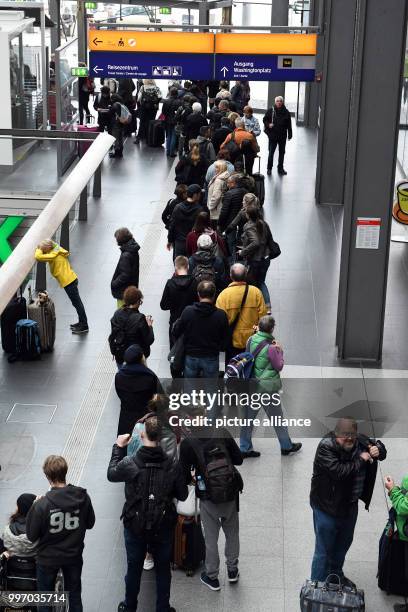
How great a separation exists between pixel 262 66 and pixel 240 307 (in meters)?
9.57

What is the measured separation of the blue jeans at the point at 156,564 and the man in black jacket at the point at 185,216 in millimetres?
7003

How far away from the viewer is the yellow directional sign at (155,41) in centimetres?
2016

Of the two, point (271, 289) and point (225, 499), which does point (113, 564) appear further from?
point (271, 289)

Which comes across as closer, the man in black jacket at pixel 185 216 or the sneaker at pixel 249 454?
the sneaker at pixel 249 454

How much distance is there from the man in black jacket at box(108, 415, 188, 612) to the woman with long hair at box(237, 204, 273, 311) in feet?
18.6

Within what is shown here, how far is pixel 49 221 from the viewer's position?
15.5 meters

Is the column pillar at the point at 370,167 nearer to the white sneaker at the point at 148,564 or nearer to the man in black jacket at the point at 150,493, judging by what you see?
the white sneaker at the point at 148,564

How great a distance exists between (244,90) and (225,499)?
785 inches

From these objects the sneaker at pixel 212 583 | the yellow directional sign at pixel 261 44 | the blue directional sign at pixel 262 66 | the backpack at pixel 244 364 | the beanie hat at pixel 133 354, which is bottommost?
the sneaker at pixel 212 583

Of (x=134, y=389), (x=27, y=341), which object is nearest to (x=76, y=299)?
(x=27, y=341)

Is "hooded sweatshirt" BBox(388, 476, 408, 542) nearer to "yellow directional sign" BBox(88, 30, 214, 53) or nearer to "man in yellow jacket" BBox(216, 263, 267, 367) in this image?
"man in yellow jacket" BBox(216, 263, 267, 367)

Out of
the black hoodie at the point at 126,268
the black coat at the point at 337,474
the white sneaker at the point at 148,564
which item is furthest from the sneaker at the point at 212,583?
the black hoodie at the point at 126,268

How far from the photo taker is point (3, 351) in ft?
45.5

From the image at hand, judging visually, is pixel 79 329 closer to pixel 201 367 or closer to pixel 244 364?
pixel 201 367
